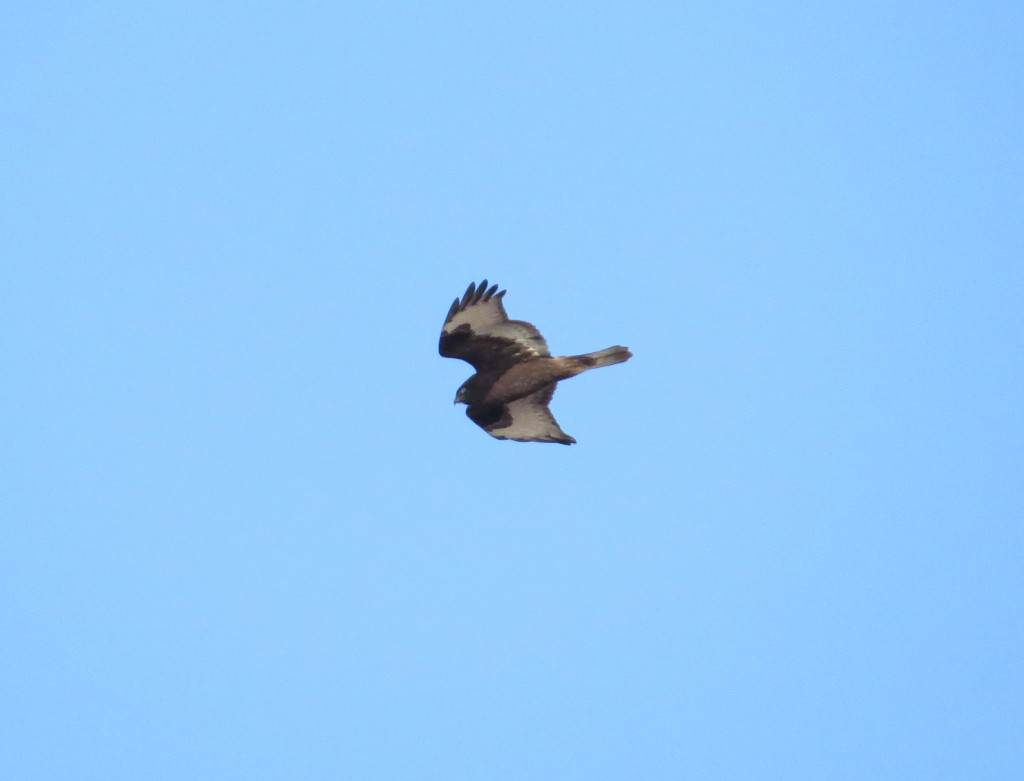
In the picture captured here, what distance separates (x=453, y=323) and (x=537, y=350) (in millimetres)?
1112

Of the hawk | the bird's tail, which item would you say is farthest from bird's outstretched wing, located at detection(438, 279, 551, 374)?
the bird's tail

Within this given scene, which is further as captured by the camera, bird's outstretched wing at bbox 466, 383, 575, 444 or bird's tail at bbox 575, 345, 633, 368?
bird's outstretched wing at bbox 466, 383, 575, 444

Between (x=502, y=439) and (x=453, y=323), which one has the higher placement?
(x=453, y=323)

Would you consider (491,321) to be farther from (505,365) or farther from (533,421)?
(533,421)

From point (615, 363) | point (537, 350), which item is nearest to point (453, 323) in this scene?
point (537, 350)

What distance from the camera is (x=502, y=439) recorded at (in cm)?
1495

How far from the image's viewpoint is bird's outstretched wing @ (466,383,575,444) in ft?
49.0

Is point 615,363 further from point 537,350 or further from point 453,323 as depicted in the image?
point 453,323

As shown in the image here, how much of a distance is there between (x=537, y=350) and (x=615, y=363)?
40.0 inches

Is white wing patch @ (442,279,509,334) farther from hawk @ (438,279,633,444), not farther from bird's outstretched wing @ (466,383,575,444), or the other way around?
bird's outstretched wing @ (466,383,575,444)

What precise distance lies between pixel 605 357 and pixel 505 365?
1.30 m

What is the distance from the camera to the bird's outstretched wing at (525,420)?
14.9 metres

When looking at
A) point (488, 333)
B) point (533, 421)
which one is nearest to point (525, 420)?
point (533, 421)

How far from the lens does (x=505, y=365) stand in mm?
14711
